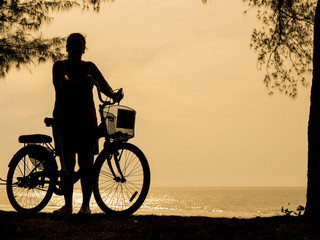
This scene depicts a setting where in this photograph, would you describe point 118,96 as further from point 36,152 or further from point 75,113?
point 36,152

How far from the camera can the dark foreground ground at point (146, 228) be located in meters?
4.37

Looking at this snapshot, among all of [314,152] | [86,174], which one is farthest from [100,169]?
[314,152]

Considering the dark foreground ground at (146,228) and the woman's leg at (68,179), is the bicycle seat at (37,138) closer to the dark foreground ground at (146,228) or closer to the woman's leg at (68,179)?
the woman's leg at (68,179)

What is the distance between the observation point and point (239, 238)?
14.0 feet

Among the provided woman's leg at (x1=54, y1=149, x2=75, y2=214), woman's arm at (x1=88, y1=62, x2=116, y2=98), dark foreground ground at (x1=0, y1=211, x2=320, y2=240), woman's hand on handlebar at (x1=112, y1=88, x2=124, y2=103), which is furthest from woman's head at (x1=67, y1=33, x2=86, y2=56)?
dark foreground ground at (x1=0, y1=211, x2=320, y2=240)

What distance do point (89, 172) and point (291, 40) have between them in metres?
5.70

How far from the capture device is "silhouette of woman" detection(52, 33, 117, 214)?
541 centimetres

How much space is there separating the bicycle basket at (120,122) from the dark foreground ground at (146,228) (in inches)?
37.2

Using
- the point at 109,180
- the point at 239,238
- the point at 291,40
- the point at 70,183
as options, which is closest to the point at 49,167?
the point at 70,183

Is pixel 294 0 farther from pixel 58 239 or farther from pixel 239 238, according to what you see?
pixel 58 239

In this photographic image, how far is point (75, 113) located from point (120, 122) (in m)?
0.74

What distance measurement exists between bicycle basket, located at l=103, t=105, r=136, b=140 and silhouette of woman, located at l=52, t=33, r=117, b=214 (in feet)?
1.08

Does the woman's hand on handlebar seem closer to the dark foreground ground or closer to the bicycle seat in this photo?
the bicycle seat

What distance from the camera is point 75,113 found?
18.0 feet
